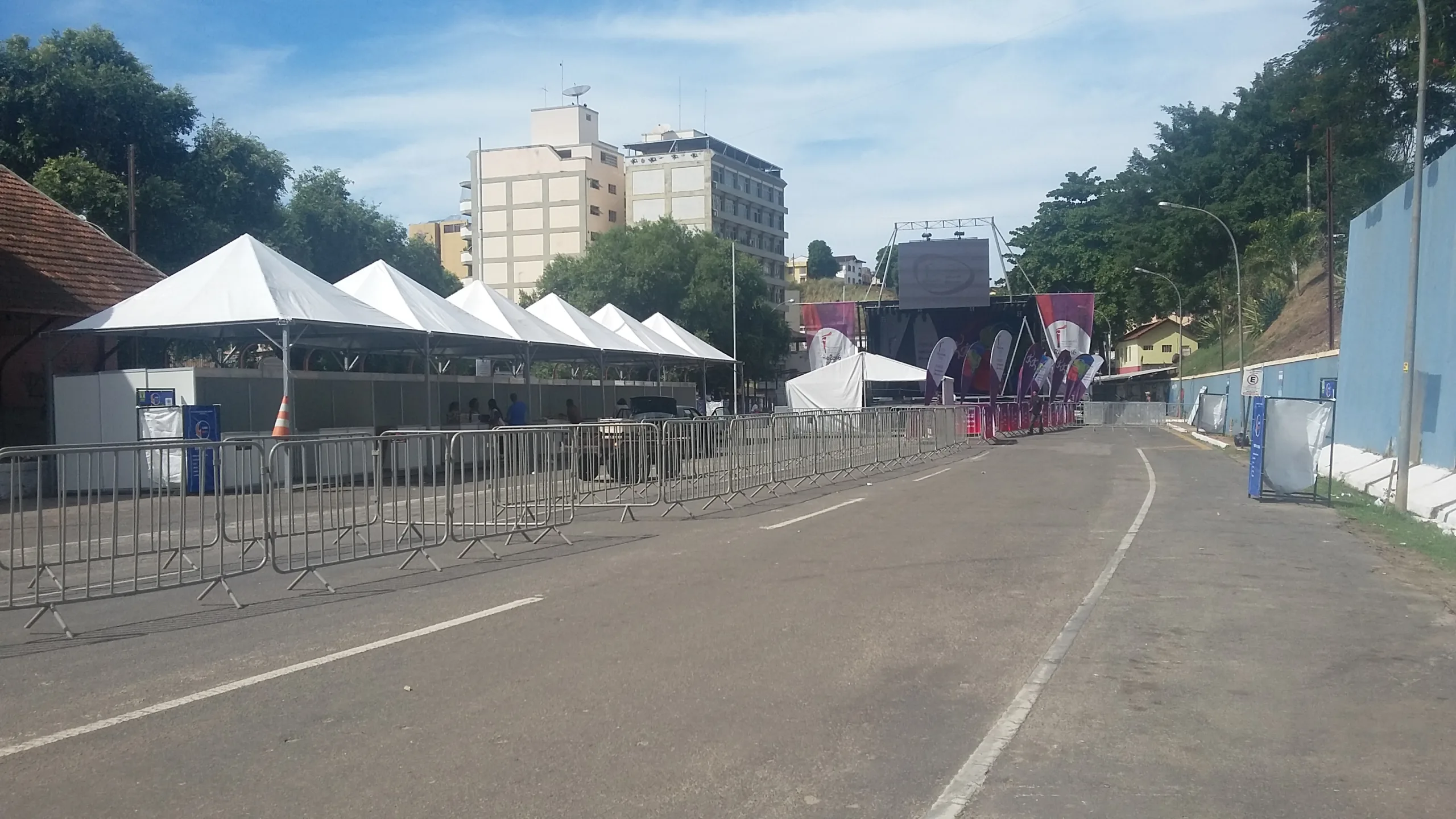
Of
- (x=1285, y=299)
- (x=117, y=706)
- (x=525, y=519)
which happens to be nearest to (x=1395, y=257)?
(x=525, y=519)

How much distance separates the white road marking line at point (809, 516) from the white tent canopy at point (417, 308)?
11814mm

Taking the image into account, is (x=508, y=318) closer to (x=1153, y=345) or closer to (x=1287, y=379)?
(x=1287, y=379)

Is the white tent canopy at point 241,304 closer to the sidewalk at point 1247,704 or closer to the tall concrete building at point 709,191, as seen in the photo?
the sidewalk at point 1247,704

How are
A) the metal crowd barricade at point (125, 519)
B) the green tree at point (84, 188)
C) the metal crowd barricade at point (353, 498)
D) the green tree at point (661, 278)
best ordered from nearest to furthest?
the metal crowd barricade at point (125, 519), the metal crowd barricade at point (353, 498), the green tree at point (84, 188), the green tree at point (661, 278)

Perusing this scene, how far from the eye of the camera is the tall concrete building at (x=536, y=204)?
87.5 meters

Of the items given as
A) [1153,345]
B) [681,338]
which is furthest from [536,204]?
[1153,345]

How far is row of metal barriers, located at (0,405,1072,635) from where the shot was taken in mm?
8844

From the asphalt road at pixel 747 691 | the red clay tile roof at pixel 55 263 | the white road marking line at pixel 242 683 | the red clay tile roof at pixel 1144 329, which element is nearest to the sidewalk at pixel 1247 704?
the asphalt road at pixel 747 691

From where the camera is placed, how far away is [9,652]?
7.72 metres

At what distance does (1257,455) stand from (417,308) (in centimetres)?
1818

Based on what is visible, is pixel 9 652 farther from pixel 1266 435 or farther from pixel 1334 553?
pixel 1266 435

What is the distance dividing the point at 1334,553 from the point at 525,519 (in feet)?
30.3

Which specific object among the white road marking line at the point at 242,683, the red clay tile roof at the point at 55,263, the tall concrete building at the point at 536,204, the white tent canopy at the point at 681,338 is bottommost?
the white road marking line at the point at 242,683

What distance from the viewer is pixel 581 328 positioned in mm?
34812
